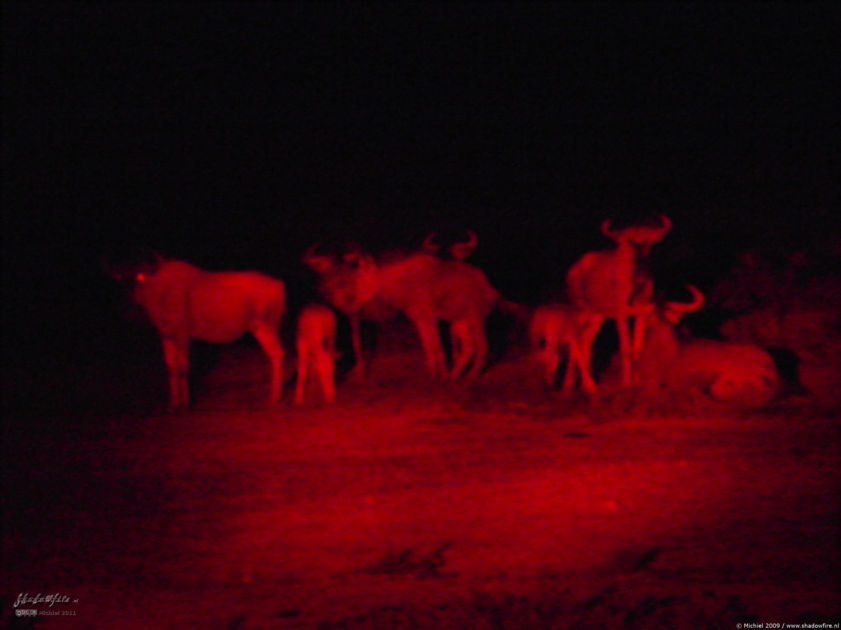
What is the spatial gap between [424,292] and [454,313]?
55 cm

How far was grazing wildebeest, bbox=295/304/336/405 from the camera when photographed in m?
10.9

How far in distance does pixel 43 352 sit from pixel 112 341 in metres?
1.20

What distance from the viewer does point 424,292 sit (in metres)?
12.1

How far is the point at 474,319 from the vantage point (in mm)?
12180

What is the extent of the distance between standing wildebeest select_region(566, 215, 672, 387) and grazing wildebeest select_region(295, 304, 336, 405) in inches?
138

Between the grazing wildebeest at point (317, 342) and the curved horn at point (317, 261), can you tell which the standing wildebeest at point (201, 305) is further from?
the curved horn at point (317, 261)

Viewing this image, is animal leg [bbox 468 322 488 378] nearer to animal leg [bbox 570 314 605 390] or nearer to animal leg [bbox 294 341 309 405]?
animal leg [bbox 570 314 605 390]

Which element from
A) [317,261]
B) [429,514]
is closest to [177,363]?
[317,261]

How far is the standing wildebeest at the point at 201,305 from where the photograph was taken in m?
11.0

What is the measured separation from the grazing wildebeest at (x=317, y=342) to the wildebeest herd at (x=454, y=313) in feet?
0.05

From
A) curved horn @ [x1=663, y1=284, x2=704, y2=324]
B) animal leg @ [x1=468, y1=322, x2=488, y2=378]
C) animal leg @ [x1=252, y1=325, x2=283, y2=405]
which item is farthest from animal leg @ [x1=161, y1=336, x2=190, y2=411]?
curved horn @ [x1=663, y1=284, x2=704, y2=324]

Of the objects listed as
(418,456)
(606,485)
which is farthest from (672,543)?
(418,456)

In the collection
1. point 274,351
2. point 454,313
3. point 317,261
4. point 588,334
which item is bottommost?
point 274,351

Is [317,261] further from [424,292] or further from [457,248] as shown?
[457,248]
